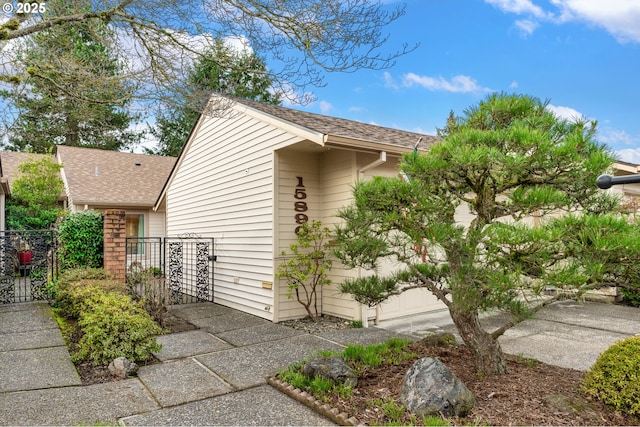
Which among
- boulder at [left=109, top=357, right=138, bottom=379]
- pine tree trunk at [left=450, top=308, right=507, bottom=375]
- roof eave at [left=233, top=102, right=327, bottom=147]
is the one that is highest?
roof eave at [left=233, top=102, right=327, bottom=147]

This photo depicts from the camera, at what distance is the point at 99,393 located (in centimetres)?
354

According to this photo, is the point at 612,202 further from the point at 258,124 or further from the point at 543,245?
the point at 258,124

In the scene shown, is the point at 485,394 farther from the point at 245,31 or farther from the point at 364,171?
the point at 245,31

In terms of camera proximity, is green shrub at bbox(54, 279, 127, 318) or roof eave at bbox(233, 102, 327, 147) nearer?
green shrub at bbox(54, 279, 127, 318)

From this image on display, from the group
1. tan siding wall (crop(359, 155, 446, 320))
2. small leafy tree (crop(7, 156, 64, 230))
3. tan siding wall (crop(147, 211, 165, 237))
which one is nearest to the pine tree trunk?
tan siding wall (crop(359, 155, 446, 320))

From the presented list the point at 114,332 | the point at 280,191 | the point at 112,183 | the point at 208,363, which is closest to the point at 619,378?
the point at 208,363

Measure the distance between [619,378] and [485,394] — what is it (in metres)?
0.94

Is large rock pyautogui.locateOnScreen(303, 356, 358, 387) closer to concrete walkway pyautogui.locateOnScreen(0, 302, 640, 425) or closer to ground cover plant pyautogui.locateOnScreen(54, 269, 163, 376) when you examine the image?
concrete walkway pyautogui.locateOnScreen(0, 302, 640, 425)

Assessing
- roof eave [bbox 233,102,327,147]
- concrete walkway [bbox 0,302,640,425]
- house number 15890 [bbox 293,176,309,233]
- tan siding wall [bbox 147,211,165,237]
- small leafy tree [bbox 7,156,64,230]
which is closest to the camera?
concrete walkway [bbox 0,302,640,425]

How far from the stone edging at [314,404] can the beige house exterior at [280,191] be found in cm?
279

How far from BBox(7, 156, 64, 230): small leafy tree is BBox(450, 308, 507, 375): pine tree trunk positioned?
46.2ft

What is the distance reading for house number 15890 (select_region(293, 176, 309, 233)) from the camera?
6957mm

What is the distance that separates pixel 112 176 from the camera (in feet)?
49.3
